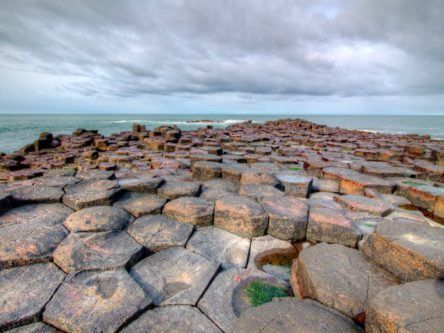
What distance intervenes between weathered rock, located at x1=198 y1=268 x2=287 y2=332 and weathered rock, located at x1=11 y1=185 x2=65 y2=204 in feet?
6.81

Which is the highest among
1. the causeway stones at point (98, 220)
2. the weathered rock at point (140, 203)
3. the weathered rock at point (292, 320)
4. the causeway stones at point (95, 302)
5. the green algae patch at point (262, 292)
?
the causeway stones at point (98, 220)

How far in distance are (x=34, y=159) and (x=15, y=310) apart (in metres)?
8.05

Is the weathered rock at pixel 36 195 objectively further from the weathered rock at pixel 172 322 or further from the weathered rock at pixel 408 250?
the weathered rock at pixel 408 250

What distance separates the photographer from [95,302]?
1.50 meters

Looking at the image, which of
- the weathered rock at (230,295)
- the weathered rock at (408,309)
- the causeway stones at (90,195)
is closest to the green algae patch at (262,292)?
the weathered rock at (230,295)

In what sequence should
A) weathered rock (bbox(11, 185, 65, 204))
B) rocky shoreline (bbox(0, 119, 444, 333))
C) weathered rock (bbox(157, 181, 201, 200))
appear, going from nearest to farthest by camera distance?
rocky shoreline (bbox(0, 119, 444, 333))
weathered rock (bbox(11, 185, 65, 204))
weathered rock (bbox(157, 181, 201, 200))

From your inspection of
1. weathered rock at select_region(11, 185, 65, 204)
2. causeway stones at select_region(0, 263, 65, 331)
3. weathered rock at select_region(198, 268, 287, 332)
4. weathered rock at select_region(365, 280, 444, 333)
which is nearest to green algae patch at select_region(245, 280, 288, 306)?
weathered rock at select_region(198, 268, 287, 332)

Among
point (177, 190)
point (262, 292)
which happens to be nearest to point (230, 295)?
point (262, 292)

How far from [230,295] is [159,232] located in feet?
2.98

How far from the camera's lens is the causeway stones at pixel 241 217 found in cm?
242

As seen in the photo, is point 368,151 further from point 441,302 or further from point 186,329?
point 186,329

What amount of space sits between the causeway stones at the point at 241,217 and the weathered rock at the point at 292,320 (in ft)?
3.42

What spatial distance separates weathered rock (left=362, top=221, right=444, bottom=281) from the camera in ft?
4.94

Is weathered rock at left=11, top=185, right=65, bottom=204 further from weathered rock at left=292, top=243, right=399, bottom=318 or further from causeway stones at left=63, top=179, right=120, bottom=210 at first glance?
weathered rock at left=292, top=243, right=399, bottom=318
